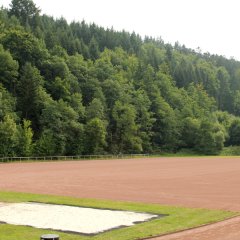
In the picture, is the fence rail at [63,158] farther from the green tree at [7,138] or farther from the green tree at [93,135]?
the green tree at [93,135]

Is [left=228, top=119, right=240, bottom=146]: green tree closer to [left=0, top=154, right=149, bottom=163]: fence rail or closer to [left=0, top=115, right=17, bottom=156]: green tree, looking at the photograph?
[left=0, top=154, right=149, bottom=163]: fence rail

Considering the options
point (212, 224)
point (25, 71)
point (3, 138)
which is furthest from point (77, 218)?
point (25, 71)

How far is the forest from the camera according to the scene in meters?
85.0

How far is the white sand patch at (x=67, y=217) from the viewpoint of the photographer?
16.1 meters

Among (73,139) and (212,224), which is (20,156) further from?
(212,224)

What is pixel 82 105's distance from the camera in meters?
102

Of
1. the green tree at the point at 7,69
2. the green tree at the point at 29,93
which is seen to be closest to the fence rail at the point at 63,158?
the green tree at the point at 29,93

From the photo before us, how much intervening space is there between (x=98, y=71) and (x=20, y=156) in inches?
1791

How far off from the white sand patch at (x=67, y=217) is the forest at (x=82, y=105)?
175ft

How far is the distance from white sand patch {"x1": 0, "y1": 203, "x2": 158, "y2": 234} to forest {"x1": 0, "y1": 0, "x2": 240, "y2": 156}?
53.4m

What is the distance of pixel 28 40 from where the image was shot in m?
102

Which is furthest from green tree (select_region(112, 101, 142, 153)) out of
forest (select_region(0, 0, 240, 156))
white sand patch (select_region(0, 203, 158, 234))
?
white sand patch (select_region(0, 203, 158, 234))

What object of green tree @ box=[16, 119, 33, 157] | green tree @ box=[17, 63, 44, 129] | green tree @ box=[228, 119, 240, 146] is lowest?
green tree @ box=[16, 119, 33, 157]

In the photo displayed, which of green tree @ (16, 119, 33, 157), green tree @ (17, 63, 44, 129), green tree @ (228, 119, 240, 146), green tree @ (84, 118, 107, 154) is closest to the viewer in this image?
green tree @ (16, 119, 33, 157)
